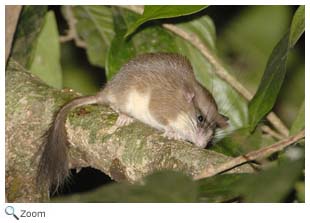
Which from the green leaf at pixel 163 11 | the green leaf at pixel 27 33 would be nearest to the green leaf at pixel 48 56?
the green leaf at pixel 27 33

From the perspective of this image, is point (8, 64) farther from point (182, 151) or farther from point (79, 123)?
point (182, 151)

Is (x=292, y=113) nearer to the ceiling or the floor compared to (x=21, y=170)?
nearer to the floor

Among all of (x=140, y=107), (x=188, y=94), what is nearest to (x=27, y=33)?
(x=140, y=107)

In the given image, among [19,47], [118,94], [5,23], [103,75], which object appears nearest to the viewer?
[5,23]

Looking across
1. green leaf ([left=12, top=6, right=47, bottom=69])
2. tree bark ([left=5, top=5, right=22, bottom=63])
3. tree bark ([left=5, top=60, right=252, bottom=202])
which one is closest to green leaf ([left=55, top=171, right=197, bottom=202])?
tree bark ([left=5, top=60, right=252, bottom=202])

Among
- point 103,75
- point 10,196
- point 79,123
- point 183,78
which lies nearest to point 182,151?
point 79,123

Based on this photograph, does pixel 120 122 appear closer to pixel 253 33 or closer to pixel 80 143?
pixel 80 143

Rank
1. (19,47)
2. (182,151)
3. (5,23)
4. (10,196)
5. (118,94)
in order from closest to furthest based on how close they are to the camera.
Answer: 1. (182,151)
2. (10,196)
3. (5,23)
4. (118,94)
5. (19,47)
